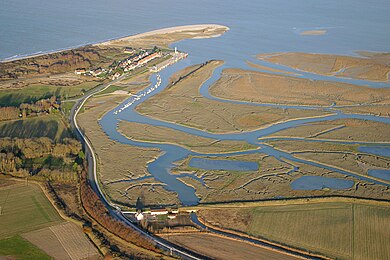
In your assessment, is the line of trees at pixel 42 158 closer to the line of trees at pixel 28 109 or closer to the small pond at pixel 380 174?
the line of trees at pixel 28 109

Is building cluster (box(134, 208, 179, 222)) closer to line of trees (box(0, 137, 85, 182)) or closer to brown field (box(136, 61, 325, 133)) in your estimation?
line of trees (box(0, 137, 85, 182))

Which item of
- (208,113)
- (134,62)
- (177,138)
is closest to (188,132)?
(177,138)

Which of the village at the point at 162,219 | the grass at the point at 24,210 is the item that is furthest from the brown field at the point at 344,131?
the grass at the point at 24,210

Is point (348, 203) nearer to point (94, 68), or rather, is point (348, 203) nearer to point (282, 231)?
point (282, 231)

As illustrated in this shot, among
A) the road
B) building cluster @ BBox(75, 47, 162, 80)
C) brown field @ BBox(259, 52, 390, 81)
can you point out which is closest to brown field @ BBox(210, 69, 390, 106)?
brown field @ BBox(259, 52, 390, 81)

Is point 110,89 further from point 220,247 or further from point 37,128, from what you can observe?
point 220,247
